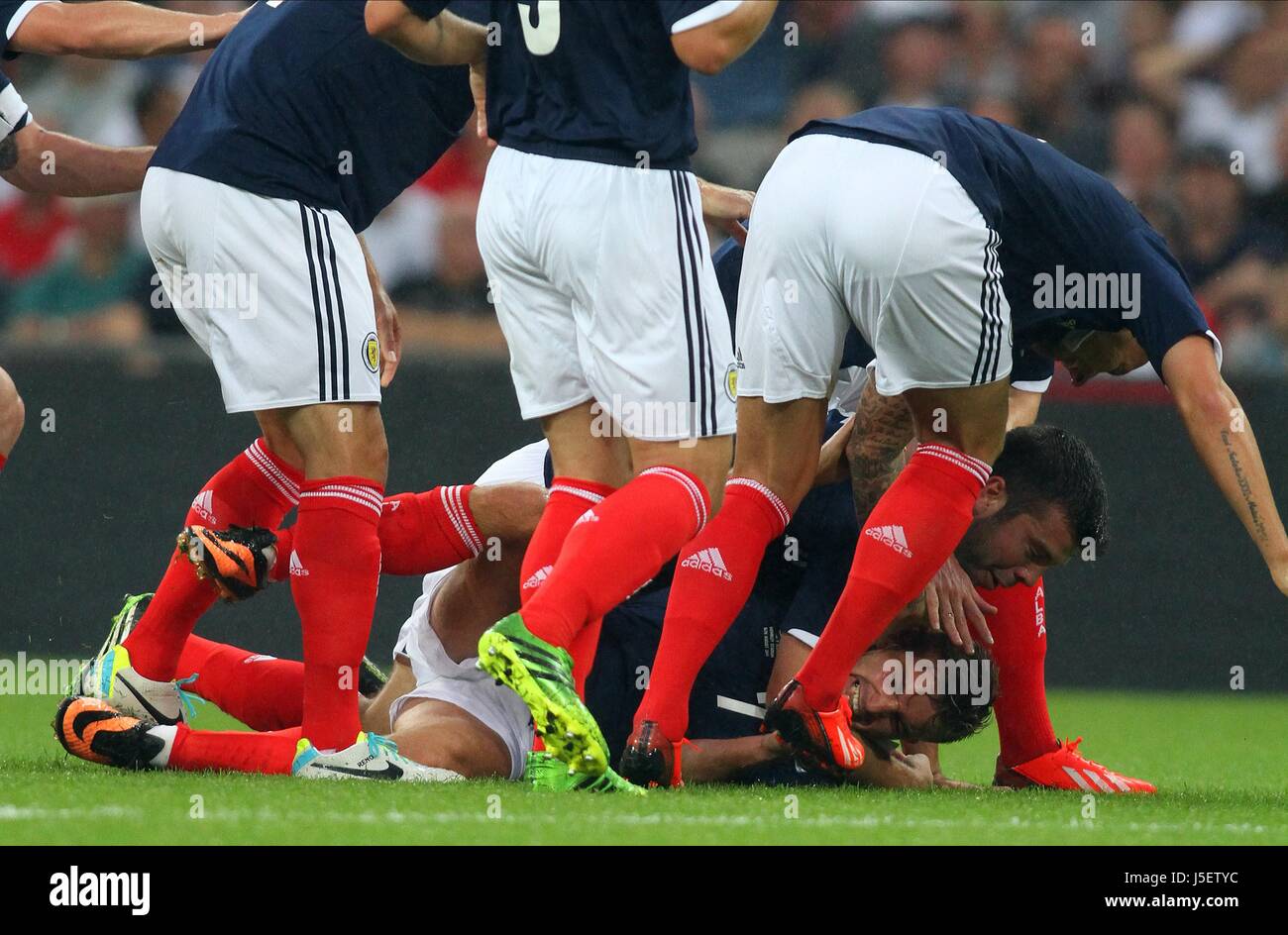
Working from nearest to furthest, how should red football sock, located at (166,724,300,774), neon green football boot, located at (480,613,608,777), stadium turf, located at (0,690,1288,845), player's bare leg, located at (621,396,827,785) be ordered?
1. stadium turf, located at (0,690,1288,845)
2. neon green football boot, located at (480,613,608,777)
3. player's bare leg, located at (621,396,827,785)
4. red football sock, located at (166,724,300,774)

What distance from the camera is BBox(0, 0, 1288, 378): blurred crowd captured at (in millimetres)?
6609

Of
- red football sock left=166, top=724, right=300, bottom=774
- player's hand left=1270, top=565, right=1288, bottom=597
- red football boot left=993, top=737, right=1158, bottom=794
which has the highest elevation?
player's hand left=1270, top=565, right=1288, bottom=597

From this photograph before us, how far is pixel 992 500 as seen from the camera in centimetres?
358

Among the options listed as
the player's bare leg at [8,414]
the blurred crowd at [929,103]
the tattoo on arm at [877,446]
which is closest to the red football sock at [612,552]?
the tattoo on arm at [877,446]

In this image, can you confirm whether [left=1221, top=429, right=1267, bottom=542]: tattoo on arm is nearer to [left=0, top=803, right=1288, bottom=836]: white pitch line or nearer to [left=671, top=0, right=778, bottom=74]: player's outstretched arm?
[left=0, top=803, right=1288, bottom=836]: white pitch line

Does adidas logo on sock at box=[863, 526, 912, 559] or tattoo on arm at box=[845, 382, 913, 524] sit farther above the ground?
tattoo on arm at box=[845, 382, 913, 524]

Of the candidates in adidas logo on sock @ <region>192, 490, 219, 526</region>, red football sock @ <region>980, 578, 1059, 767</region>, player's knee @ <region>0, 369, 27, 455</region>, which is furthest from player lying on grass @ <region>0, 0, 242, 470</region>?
red football sock @ <region>980, 578, 1059, 767</region>

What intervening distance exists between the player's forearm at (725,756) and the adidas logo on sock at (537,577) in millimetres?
531

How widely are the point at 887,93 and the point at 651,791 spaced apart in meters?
4.78

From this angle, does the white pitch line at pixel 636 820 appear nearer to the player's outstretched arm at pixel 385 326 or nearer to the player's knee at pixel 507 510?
the player's knee at pixel 507 510

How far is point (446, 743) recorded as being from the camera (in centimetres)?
Result: 332

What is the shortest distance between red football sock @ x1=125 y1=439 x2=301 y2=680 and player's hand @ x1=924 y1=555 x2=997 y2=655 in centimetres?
132

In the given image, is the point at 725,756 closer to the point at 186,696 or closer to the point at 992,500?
the point at 992,500
